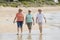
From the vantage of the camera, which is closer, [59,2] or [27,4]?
[27,4]

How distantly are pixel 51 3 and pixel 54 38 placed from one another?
5222cm

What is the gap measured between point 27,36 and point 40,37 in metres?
0.83

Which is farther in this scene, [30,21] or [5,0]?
[5,0]

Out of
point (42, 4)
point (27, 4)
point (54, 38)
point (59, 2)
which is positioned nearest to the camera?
point (54, 38)

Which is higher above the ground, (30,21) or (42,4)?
(30,21)

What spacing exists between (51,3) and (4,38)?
52.3m

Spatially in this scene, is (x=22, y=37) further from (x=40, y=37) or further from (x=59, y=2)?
(x=59, y=2)

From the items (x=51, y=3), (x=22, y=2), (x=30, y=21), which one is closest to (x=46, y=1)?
(x=51, y=3)

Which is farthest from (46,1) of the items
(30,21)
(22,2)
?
(30,21)

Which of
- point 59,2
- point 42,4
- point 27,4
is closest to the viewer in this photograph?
point 27,4

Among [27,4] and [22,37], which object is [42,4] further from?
[22,37]

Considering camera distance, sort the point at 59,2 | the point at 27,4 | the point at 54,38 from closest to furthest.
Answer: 1. the point at 54,38
2. the point at 27,4
3. the point at 59,2

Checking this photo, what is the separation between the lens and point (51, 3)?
68.1 meters

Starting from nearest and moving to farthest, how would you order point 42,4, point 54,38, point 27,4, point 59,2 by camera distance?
point 54,38
point 27,4
point 42,4
point 59,2
